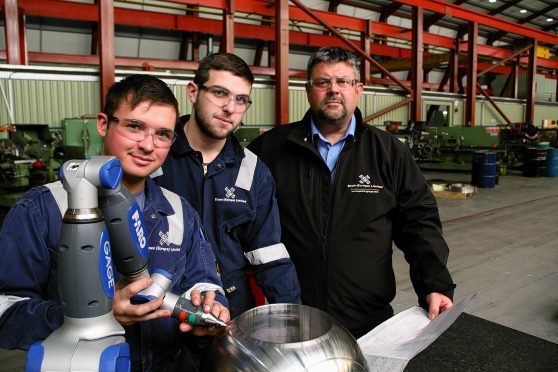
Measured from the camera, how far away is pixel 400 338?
1.01m

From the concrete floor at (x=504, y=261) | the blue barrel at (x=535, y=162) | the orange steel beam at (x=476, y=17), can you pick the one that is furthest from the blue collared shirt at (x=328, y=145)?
the blue barrel at (x=535, y=162)

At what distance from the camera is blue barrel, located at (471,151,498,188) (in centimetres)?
768

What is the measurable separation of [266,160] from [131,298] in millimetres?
1021

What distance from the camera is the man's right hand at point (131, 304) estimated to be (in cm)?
68

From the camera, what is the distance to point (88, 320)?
60 centimetres

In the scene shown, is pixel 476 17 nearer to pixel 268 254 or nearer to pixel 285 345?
pixel 268 254

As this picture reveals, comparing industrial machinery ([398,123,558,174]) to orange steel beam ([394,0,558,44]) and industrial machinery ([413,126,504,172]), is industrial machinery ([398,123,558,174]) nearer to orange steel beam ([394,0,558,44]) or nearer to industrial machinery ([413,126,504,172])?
industrial machinery ([413,126,504,172])

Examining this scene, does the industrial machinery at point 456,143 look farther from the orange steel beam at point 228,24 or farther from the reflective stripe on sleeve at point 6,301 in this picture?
the reflective stripe on sleeve at point 6,301

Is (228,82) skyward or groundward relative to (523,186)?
skyward

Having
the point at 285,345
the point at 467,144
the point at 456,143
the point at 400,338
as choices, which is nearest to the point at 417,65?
the point at 456,143

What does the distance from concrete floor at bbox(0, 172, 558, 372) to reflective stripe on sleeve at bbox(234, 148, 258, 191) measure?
1586mm

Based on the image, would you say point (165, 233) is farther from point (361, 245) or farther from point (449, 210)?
point (449, 210)

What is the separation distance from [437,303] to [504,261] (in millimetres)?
2836

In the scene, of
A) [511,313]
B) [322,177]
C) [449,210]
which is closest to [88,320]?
[322,177]
